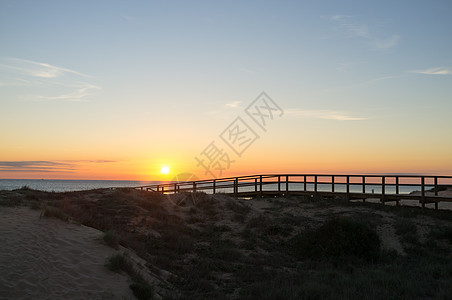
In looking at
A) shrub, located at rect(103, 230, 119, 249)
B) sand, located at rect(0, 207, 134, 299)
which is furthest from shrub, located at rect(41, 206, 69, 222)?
shrub, located at rect(103, 230, 119, 249)

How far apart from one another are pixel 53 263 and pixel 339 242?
1043 cm

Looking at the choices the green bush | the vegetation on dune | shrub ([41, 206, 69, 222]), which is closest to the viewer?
the vegetation on dune

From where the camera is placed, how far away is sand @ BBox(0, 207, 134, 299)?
858 centimetres

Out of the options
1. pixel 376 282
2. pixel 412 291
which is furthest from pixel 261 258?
pixel 412 291

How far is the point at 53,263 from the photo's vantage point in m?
9.97

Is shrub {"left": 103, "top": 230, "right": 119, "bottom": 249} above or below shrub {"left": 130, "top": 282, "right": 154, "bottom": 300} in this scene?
above

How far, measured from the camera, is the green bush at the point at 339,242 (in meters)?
15.1

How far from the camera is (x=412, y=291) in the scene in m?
10.2

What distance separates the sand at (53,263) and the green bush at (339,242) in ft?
26.2

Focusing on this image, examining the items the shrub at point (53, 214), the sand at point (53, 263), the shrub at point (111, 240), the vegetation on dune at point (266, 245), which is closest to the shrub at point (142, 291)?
the vegetation on dune at point (266, 245)

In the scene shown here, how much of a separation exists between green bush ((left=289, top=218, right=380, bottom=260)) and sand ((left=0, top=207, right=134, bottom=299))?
798 centimetres

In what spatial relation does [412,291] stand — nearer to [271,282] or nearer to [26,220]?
[271,282]

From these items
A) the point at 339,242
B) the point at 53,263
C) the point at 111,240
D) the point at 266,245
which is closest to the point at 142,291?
the point at 53,263

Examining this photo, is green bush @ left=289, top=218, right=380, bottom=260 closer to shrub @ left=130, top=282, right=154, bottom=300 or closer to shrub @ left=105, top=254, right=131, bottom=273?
shrub @ left=105, top=254, right=131, bottom=273
